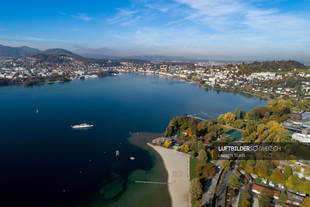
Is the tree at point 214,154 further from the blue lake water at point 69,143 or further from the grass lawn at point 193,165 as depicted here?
the blue lake water at point 69,143

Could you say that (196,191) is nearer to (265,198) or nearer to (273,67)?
(265,198)

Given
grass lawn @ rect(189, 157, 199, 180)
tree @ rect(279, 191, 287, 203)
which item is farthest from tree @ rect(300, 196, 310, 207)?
grass lawn @ rect(189, 157, 199, 180)

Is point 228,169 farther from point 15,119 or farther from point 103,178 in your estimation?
point 15,119

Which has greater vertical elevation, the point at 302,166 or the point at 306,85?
the point at 306,85

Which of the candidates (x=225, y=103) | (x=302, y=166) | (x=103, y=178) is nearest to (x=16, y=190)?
(x=103, y=178)

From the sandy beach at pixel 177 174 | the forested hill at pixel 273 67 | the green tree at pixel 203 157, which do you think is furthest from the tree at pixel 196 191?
the forested hill at pixel 273 67

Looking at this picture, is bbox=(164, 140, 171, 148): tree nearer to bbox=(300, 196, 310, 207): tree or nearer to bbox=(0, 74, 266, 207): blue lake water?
bbox=(0, 74, 266, 207): blue lake water
